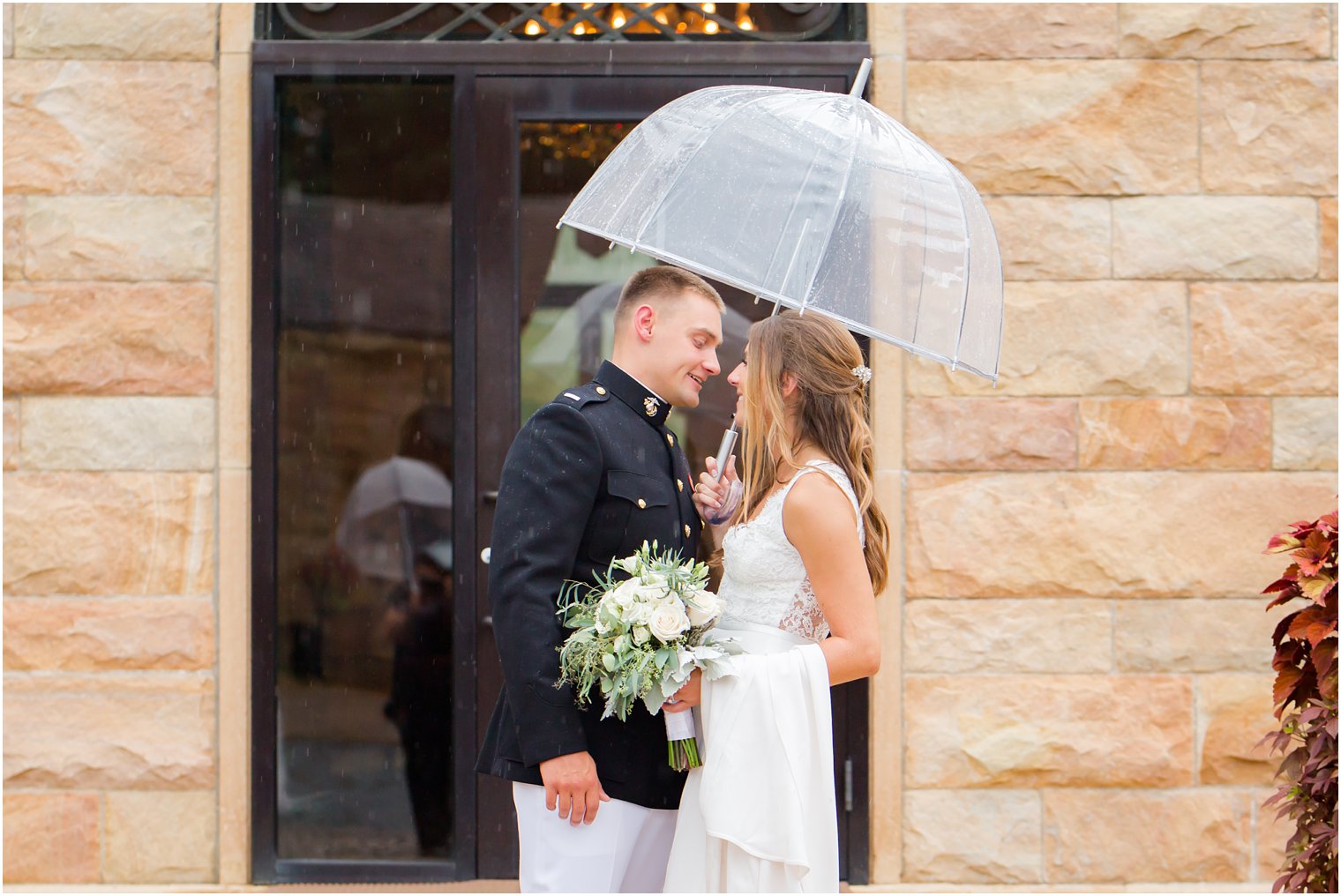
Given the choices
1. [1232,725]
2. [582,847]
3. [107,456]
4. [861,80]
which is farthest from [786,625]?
[107,456]

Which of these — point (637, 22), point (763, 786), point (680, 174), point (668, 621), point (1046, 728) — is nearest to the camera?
point (668, 621)

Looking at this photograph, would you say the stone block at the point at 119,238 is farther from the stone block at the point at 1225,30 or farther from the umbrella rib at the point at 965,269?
the stone block at the point at 1225,30

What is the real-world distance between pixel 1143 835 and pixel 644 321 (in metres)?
2.85

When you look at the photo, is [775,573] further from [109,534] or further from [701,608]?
[109,534]

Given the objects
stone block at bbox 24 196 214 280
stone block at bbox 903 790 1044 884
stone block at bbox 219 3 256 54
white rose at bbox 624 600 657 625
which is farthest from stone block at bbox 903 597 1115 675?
stone block at bbox 219 3 256 54

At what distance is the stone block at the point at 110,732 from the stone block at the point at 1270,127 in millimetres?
4071

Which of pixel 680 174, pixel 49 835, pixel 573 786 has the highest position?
pixel 680 174

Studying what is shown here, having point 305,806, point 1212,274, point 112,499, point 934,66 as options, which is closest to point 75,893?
point 305,806

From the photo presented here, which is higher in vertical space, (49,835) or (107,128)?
(107,128)

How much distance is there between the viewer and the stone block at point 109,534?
4.47 meters

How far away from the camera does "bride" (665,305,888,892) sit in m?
2.62

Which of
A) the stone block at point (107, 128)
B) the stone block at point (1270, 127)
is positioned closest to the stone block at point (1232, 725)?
the stone block at point (1270, 127)

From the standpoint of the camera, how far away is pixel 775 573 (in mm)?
2789

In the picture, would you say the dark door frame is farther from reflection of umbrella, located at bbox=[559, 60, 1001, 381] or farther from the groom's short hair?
reflection of umbrella, located at bbox=[559, 60, 1001, 381]
